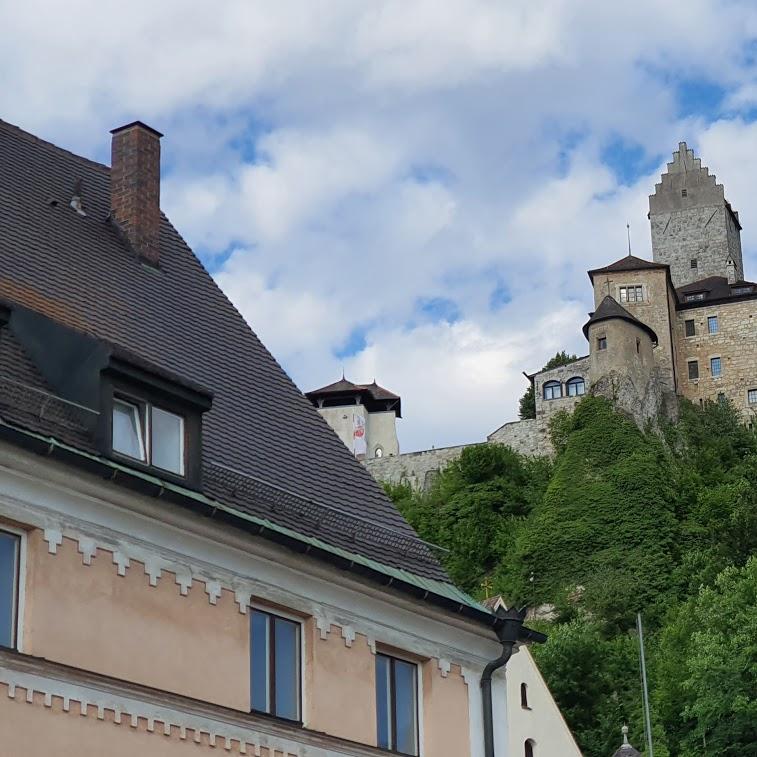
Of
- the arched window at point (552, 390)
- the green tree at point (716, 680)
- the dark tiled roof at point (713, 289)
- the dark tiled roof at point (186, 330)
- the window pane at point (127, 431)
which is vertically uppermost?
the dark tiled roof at point (713, 289)

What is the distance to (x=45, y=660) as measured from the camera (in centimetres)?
1205

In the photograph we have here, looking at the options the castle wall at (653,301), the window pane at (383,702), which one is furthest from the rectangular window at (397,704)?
the castle wall at (653,301)

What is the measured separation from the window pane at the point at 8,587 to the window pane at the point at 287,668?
2826 mm

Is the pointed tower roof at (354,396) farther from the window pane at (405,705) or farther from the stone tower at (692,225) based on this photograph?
the window pane at (405,705)

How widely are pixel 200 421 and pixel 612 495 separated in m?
67.8

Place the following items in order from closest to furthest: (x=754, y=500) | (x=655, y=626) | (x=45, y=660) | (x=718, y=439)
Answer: (x=45, y=660) < (x=655, y=626) < (x=754, y=500) < (x=718, y=439)

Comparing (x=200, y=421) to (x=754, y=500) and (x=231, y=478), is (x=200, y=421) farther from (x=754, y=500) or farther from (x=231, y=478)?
(x=754, y=500)

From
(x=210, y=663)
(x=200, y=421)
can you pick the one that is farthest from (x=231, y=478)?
(x=210, y=663)

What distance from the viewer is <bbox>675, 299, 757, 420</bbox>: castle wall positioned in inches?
3839

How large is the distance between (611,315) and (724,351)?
10.8 metres

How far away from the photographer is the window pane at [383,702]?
50.1 feet

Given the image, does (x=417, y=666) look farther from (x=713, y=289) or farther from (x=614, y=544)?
(x=713, y=289)

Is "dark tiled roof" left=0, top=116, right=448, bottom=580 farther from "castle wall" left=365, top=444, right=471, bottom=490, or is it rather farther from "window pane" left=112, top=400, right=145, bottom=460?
"castle wall" left=365, top=444, right=471, bottom=490

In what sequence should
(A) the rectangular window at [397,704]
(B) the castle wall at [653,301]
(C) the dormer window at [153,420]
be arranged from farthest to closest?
(B) the castle wall at [653,301]
(A) the rectangular window at [397,704]
(C) the dormer window at [153,420]
